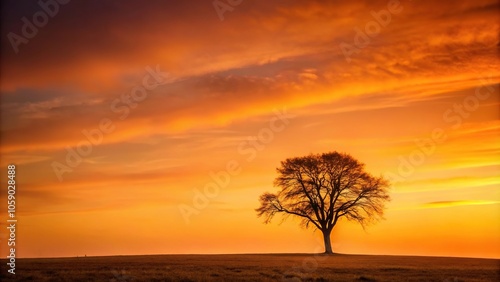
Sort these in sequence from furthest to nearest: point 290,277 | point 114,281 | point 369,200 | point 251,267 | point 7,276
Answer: point 369,200
point 251,267
point 290,277
point 7,276
point 114,281

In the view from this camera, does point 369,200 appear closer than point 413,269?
No

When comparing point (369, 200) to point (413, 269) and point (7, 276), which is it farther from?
point (7, 276)

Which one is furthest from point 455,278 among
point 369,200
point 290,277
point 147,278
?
point 369,200

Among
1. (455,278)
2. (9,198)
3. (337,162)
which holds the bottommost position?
(455,278)

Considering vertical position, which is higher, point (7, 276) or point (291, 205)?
point (291, 205)

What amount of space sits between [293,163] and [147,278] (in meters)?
45.1

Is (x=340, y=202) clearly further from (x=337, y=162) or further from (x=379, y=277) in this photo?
(x=379, y=277)

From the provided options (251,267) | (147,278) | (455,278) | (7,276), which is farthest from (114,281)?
(455,278)

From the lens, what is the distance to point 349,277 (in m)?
35.5

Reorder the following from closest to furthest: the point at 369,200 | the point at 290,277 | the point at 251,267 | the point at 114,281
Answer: the point at 114,281
the point at 290,277
the point at 251,267
the point at 369,200

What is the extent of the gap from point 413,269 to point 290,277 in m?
13.9

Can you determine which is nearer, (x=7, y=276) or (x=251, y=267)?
(x=7, y=276)

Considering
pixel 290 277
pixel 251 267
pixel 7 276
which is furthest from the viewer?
pixel 251 267

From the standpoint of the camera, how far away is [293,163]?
75250 mm
